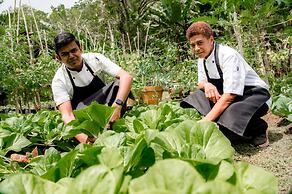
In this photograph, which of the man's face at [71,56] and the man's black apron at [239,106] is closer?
the man's black apron at [239,106]

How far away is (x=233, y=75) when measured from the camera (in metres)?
2.12

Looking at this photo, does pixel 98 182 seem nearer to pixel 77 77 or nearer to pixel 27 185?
pixel 27 185

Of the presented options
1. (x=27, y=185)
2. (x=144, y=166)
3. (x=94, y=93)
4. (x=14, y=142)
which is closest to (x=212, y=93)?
(x=94, y=93)

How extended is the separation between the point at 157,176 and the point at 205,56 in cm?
185

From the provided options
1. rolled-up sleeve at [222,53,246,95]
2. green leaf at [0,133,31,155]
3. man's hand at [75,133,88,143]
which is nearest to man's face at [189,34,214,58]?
rolled-up sleeve at [222,53,246,95]

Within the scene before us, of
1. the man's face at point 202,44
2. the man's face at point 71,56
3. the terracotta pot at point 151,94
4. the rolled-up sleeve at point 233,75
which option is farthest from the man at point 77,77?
the terracotta pot at point 151,94

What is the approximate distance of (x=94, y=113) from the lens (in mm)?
1758

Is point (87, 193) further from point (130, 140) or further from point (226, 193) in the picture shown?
point (130, 140)

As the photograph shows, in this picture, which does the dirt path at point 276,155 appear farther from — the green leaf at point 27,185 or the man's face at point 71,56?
the man's face at point 71,56

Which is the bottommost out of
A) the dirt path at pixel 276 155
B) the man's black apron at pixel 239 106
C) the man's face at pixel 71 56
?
the dirt path at pixel 276 155

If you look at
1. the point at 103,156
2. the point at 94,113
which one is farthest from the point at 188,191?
the point at 94,113

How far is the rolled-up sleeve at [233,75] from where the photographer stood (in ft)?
6.95

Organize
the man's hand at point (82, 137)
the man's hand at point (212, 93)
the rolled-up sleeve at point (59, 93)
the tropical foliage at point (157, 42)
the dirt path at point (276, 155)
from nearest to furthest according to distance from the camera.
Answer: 1. the dirt path at point (276, 155)
2. the man's hand at point (82, 137)
3. the man's hand at point (212, 93)
4. the rolled-up sleeve at point (59, 93)
5. the tropical foliage at point (157, 42)

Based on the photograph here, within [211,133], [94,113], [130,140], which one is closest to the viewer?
[211,133]
